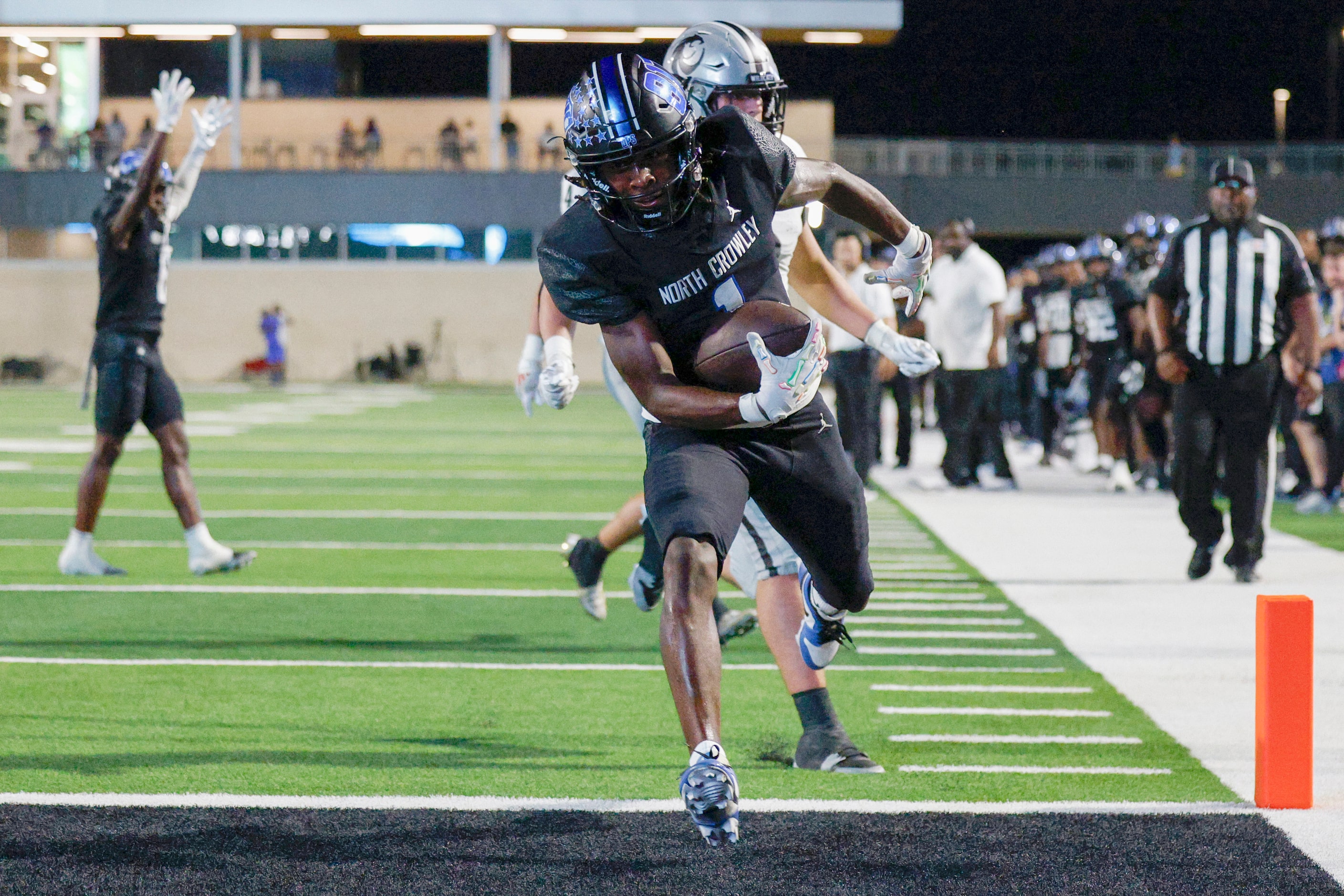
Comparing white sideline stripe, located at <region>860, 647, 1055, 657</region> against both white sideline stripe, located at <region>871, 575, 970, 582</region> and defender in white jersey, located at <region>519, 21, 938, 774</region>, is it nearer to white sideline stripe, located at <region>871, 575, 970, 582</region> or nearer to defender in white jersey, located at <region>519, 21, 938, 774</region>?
defender in white jersey, located at <region>519, 21, 938, 774</region>

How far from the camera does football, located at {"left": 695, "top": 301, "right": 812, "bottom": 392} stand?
3961 mm

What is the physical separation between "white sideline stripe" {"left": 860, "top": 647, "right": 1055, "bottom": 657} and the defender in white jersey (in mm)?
1164

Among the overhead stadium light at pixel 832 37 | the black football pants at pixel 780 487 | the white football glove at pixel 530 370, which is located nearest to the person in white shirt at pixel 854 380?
the white football glove at pixel 530 370

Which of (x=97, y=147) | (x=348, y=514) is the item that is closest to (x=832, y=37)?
(x=97, y=147)

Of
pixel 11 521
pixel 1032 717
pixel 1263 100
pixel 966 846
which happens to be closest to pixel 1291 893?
pixel 966 846

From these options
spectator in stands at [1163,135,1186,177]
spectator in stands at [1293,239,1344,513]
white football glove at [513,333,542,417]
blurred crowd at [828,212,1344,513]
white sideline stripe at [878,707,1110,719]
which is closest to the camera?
white sideline stripe at [878,707,1110,719]

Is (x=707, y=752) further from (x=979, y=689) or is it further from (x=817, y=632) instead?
(x=979, y=689)

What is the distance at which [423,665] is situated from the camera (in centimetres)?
598

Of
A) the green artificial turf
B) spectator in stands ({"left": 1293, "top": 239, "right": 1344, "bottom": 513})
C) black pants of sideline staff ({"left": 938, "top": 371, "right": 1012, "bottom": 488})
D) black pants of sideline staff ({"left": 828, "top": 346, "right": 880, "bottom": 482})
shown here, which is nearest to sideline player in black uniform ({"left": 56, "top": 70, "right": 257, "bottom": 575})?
Result: the green artificial turf

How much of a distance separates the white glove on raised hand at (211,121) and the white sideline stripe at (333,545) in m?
2.29

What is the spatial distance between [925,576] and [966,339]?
459cm

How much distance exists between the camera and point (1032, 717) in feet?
16.8

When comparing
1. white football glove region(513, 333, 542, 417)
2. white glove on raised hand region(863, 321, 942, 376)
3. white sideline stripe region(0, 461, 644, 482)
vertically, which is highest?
white glove on raised hand region(863, 321, 942, 376)

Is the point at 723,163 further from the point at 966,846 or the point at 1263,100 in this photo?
the point at 1263,100
